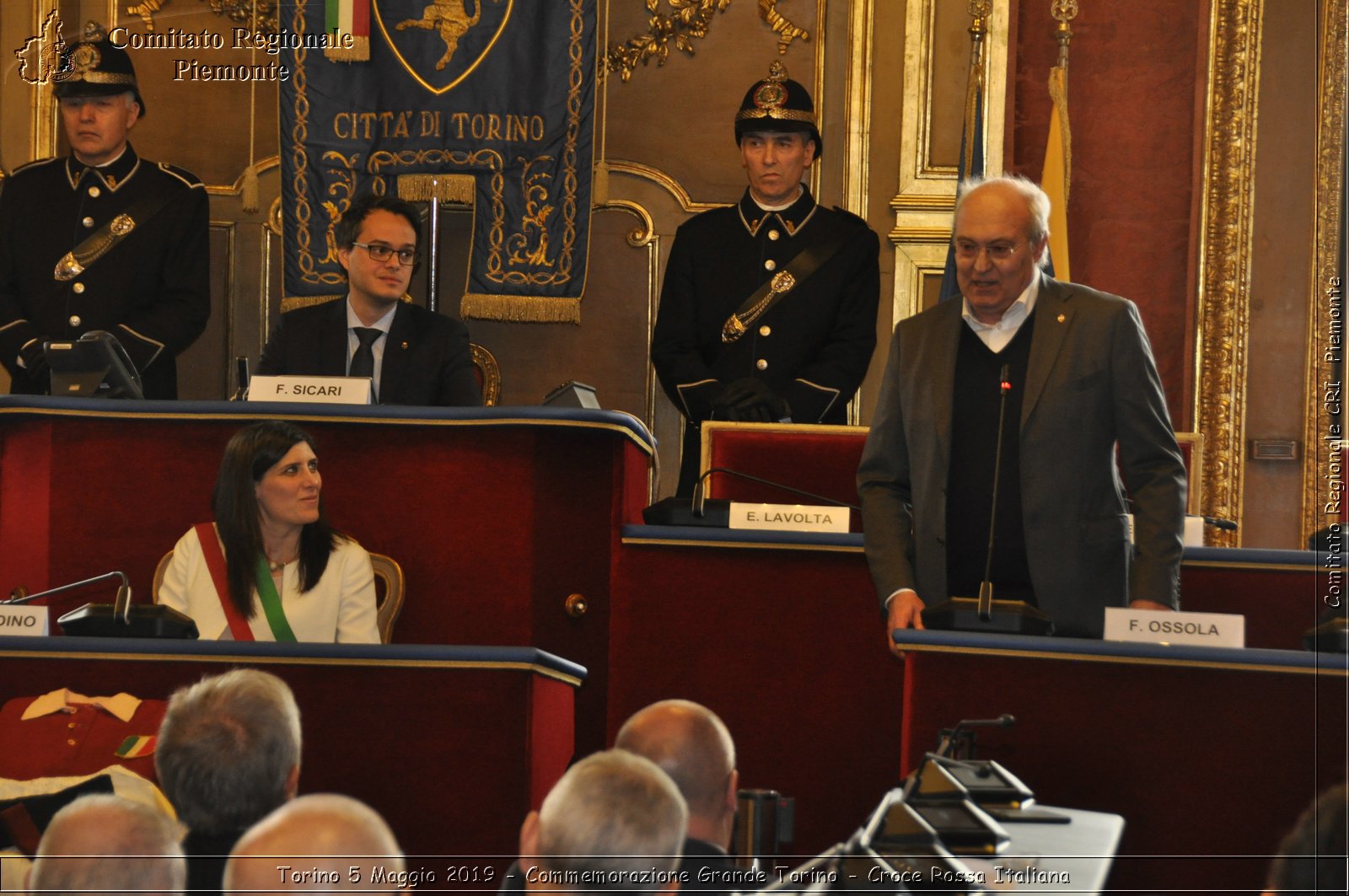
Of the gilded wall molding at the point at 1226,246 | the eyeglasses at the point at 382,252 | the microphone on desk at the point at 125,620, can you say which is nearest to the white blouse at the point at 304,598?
the microphone on desk at the point at 125,620

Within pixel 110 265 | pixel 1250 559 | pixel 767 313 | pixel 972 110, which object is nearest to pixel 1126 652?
pixel 1250 559

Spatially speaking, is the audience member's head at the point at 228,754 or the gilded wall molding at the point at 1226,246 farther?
the gilded wall molding at the point at 1226,246

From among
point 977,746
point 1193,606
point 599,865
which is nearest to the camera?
point 599,865

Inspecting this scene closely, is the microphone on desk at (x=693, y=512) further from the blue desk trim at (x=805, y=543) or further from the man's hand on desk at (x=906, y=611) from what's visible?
the man's hand on desk at (x=906, y=611)

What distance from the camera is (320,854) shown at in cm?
184

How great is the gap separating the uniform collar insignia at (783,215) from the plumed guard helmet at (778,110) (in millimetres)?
161

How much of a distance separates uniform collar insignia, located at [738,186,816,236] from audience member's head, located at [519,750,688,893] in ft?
12.7

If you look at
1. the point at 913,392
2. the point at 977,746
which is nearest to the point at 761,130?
the point at 913,392

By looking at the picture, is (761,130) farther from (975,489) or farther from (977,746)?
(977,746)

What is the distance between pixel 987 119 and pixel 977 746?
3.84m

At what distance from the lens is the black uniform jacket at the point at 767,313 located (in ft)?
17.4

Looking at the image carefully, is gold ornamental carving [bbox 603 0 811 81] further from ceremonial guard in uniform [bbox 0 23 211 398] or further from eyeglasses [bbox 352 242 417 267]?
eyeglasses [bbox 352 242 417 267]

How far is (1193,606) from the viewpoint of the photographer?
4293mm

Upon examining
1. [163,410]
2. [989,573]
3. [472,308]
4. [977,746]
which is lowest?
[977,746]
